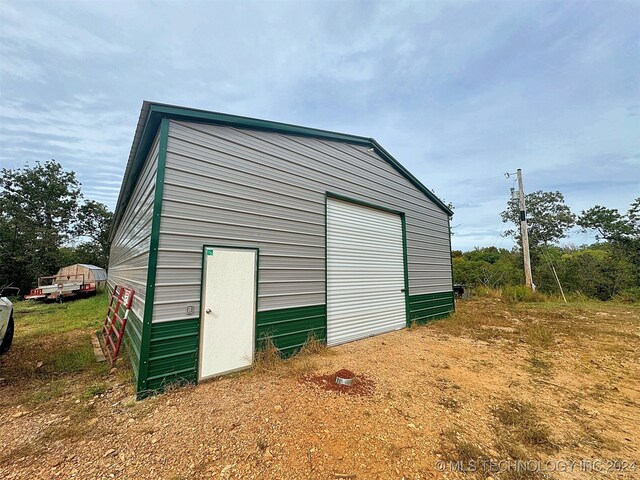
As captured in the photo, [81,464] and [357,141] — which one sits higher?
[357,141]

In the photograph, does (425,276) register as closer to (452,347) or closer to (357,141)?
(452,347)

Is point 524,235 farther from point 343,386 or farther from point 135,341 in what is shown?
point 135,341

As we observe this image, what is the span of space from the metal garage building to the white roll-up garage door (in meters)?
0.03

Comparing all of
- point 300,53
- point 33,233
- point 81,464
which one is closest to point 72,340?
point 81,464

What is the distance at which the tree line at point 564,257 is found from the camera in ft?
37.4

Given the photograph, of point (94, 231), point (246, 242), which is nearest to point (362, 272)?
point (246, 242)

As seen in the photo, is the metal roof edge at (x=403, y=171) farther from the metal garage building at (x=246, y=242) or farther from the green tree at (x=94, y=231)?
the green tree at (x=94, y=231)

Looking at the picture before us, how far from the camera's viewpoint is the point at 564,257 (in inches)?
504

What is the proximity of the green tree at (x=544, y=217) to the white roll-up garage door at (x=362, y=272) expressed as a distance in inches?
624

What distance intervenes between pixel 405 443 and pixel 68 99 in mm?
11938

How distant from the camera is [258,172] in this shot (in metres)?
4.26

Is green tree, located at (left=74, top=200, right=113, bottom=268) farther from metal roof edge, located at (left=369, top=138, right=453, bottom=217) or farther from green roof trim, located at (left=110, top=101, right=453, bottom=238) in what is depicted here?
metal roof edge, located at (left=369, top=138, right=453, bottom=217)

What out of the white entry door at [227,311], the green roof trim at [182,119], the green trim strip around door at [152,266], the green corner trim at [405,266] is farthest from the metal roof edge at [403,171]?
the green trim strip around door at [152,266]

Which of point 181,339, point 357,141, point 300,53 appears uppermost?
point 300,53
